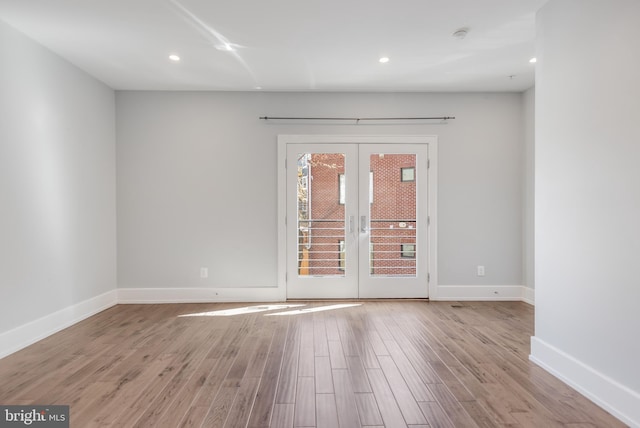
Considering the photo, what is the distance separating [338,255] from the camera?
4453 millimetres

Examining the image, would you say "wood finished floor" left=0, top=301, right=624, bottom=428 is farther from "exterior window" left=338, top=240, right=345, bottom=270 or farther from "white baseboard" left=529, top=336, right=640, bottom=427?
"exterior window" left=338, top=240, right=345, bottom=270

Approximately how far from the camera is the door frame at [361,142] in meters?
4.40

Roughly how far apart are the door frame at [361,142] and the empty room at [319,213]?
0.03m

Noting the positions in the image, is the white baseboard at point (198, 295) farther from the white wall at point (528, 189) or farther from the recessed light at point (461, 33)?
the recessed light at point (461, 33)

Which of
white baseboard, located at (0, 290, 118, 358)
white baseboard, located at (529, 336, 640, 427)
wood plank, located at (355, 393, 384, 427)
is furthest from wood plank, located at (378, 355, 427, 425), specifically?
white baseboard, located at (0, 290, 118, 358)

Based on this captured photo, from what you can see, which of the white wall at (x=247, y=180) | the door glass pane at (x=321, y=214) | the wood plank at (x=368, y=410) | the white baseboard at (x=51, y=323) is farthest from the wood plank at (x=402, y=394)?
the white baseboard at (x=51, y=323)

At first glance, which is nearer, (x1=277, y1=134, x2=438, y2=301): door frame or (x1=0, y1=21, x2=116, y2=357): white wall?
(x1=0, y1=21, x2=116, y2=357): white wall

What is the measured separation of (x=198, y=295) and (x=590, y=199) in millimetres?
4039

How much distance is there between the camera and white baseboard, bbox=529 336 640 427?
1.85 metres

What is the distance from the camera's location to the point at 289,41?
123 inches

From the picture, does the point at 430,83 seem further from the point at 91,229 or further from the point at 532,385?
the point at 91,229

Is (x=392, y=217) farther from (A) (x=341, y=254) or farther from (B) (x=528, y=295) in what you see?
(B) (x=528, y=295)

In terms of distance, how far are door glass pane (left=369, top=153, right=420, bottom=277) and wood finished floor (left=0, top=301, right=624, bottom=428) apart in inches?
33.0

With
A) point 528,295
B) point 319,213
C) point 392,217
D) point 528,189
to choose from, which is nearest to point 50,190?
point 319,213
